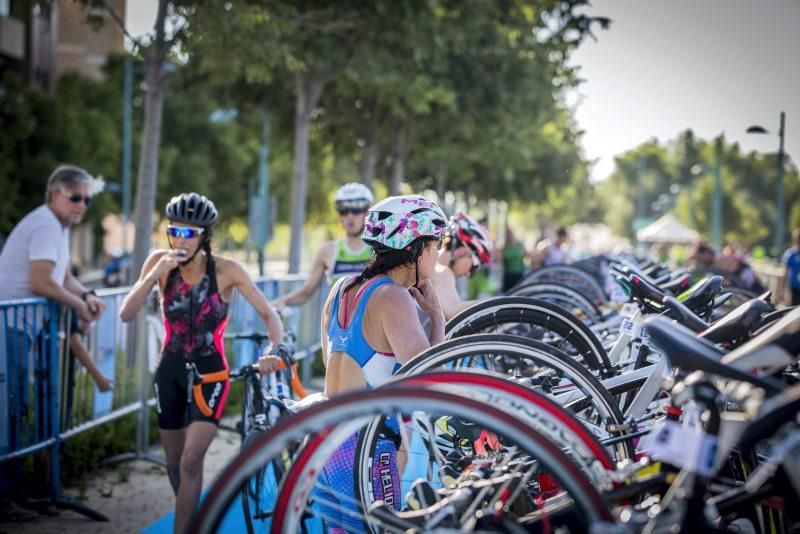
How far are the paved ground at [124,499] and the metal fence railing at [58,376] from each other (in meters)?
0.15

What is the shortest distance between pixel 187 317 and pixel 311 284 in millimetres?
2085

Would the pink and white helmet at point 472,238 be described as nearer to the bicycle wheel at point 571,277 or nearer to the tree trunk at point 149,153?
the bicycle wheel at point 571,277

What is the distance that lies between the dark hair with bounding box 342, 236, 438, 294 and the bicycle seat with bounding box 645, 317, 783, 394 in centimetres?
159

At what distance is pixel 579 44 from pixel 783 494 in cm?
1122

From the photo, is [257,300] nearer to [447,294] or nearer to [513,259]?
[447,294]

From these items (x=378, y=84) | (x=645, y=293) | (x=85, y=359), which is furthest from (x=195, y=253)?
(x=378, y=84)

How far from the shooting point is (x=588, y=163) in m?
37.7

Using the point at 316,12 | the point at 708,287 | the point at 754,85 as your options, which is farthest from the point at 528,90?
the point at 708,287

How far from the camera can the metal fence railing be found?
19.0ft

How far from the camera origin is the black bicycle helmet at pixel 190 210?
5.27 metres

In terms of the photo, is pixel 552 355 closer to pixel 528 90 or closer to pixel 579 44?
pixel 579 44

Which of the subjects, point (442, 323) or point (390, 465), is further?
point (442, 323)

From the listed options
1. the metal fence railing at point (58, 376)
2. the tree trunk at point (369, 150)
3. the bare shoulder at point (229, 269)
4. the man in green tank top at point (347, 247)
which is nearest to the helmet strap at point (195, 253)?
the bare shoulder at point (229, 269)

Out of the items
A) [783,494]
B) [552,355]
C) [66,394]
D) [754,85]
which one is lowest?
[66,394]
